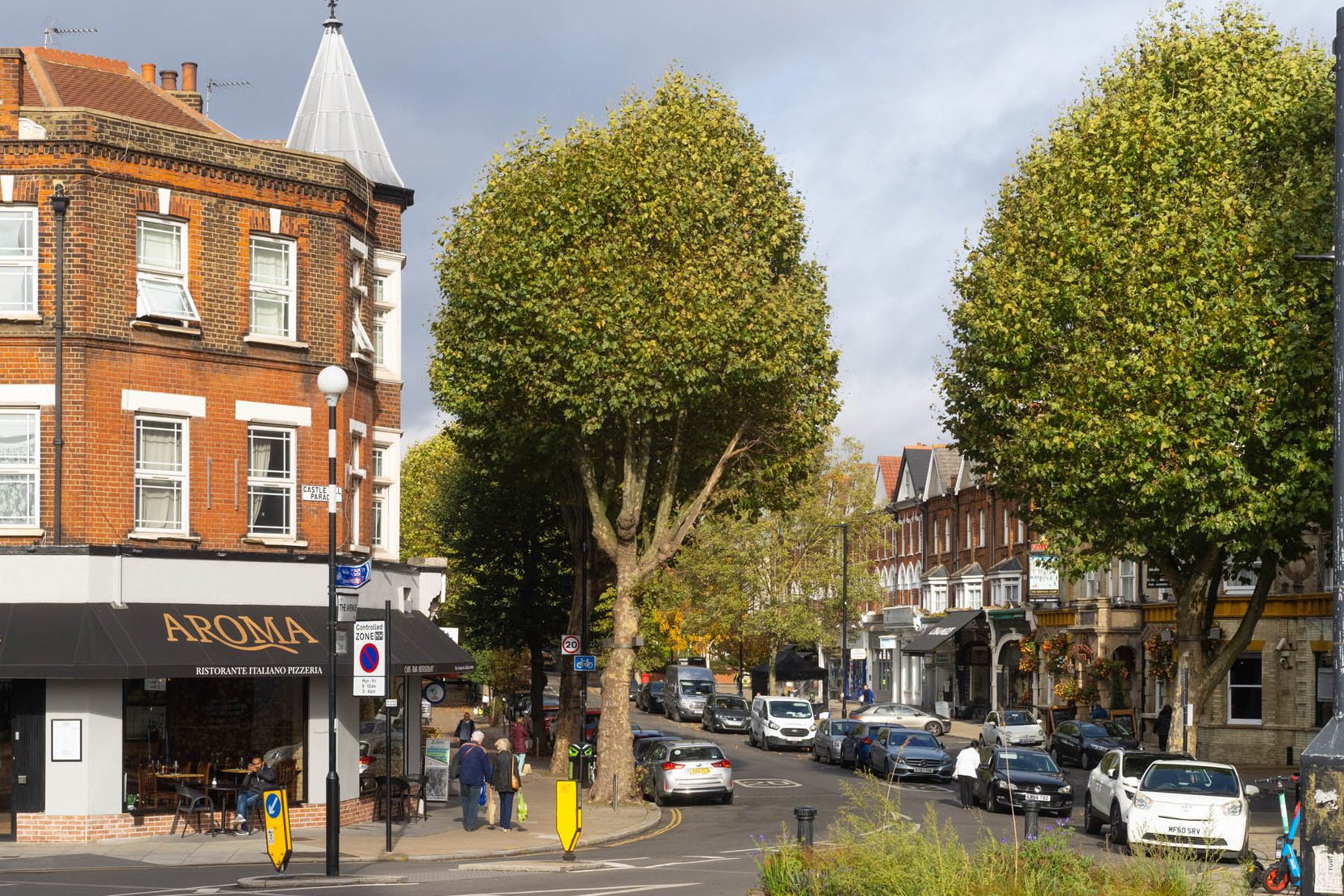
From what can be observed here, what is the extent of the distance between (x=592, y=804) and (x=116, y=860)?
12.6 m

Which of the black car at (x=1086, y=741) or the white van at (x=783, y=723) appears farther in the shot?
the white van at (x=783, y=723)

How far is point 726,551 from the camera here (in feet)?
238

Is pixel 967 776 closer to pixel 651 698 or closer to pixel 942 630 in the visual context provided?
pixel 942 630

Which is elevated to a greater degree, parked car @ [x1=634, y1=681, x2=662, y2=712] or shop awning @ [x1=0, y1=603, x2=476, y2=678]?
shop awning @ [x1=0, y1=603, x2=476, y2=678]

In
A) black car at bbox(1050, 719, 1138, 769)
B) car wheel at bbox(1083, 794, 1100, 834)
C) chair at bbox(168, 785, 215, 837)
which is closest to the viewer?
chair at bbox(168, 785, 215, 837)

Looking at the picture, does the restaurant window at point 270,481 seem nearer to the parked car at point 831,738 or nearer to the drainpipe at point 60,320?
the drainpipe at point 60,320

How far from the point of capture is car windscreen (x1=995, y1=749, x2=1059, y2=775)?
33.0 metres

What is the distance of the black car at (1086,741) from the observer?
42.9 m

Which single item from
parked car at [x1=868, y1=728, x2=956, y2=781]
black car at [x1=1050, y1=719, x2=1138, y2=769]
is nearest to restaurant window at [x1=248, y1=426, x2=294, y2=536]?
parked car at [x1=868, y1=728, x2=956, y2=781]

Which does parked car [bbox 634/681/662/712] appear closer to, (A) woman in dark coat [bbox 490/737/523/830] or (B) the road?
(B) the road

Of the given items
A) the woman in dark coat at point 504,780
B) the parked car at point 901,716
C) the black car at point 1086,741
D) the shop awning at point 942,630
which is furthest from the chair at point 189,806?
the shop awning at point 942,630

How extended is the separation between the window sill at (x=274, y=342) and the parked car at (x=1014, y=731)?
1089 inches

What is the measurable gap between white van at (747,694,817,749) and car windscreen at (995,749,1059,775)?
20.4m

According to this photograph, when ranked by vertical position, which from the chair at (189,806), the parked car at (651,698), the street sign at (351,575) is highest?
the street sign at (351,575)
